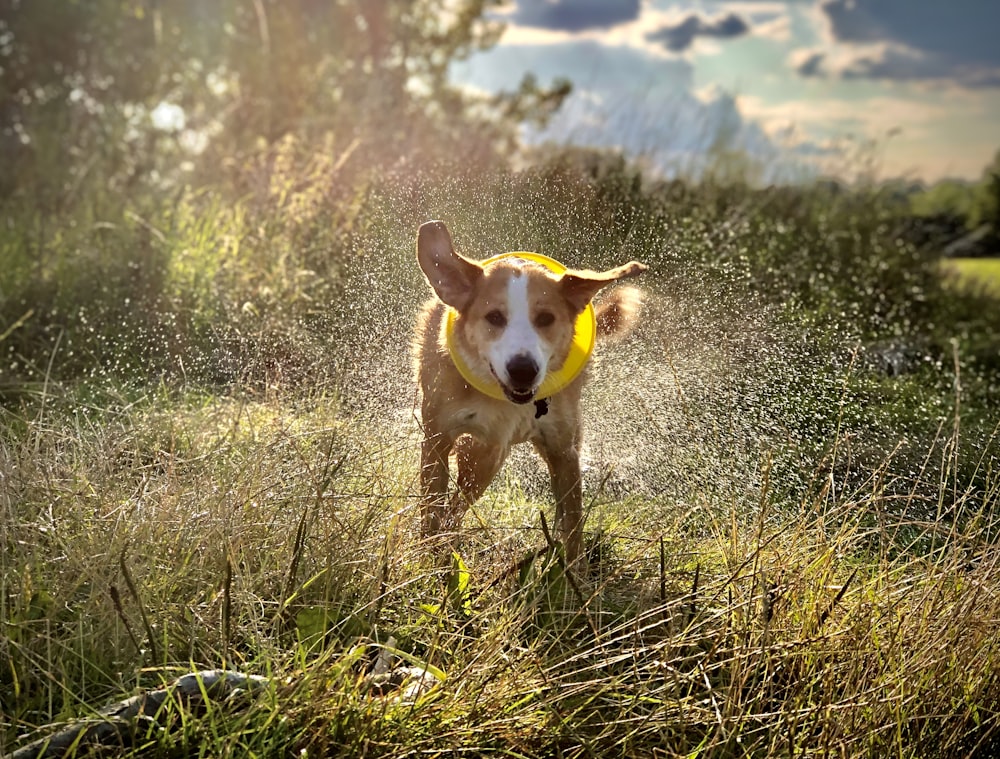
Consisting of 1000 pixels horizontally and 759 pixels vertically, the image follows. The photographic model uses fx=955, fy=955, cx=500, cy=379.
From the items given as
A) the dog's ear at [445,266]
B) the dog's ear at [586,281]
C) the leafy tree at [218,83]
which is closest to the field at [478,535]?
the dog's ear at [445,266]

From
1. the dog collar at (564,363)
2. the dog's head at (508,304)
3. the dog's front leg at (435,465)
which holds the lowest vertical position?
the dog's front leg at (435,465)

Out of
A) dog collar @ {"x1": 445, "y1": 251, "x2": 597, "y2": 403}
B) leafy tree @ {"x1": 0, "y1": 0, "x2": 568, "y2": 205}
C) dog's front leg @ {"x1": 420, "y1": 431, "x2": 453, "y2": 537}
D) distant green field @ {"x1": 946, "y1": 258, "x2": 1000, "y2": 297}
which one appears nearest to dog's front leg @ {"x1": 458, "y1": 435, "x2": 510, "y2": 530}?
dog's front leg @ {"x1": 420, "y1": 431, "x2": 453, "y2": 537}

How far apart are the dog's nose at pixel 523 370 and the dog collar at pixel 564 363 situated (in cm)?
18

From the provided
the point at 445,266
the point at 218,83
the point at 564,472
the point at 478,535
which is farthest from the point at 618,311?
the point at 218,83

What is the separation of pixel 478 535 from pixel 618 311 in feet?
4.76

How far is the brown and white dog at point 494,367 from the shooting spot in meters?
3.68

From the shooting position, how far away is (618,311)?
438 centimetres

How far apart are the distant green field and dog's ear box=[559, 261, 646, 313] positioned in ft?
24.0

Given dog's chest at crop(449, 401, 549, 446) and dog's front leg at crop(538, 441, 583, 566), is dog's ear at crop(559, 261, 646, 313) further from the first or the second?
dog's front leg at crop(538, 441, 583, 566)

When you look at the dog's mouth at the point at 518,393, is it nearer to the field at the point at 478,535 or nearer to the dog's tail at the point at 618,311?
the field at the point at 478,535

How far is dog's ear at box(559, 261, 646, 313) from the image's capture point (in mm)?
3734

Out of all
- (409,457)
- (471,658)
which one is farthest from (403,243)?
(471,658)

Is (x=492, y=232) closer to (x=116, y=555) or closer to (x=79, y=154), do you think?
(x=116, y=555)

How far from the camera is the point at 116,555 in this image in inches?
111
